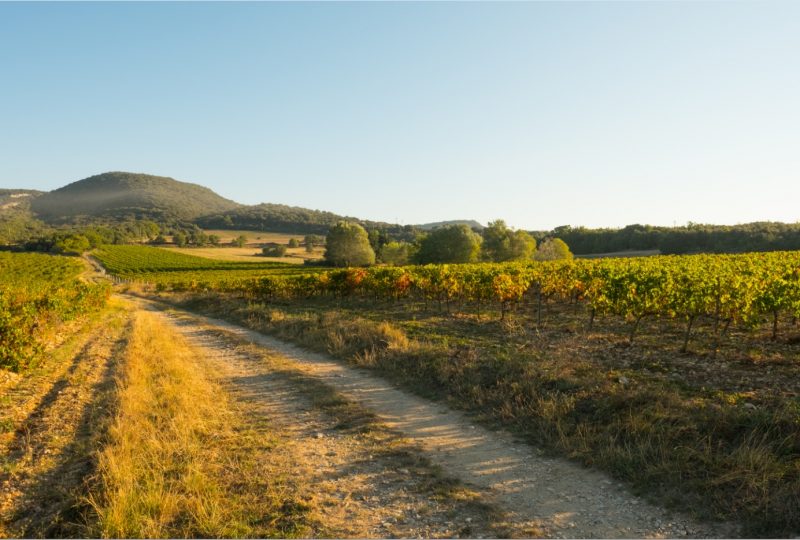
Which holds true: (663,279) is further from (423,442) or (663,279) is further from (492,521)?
(492,521)

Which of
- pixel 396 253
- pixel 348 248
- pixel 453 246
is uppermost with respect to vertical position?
pixel 453 246

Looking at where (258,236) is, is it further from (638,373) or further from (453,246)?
(638,373)

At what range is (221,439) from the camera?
25.0 feet

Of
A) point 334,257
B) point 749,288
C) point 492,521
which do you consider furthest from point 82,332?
point 334,257

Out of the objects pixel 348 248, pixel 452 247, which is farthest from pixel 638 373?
pixel 348 248

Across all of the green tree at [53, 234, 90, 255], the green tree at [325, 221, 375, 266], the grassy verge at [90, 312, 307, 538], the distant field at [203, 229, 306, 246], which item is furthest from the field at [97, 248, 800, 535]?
the distant field at [203, 229, 306, 246]

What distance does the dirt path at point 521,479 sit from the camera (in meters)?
5.09

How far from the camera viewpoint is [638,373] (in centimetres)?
1090

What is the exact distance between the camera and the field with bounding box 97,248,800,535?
5857 millimetres

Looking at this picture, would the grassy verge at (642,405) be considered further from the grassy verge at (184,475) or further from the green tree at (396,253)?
the green tree at (396,253)

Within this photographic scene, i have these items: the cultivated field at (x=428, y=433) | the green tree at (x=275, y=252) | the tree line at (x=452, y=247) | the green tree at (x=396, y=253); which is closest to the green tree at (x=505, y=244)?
the tree line at (x=452, y=247)

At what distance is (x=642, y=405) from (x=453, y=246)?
64.4 m

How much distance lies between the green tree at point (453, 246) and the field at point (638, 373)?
155ft

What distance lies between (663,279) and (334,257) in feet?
238
